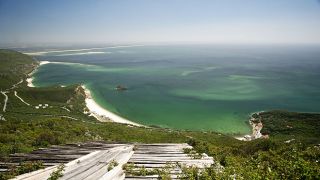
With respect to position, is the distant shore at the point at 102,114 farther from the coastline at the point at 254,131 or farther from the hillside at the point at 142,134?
the coastline at the point at 254,131

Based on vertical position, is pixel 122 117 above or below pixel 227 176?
below

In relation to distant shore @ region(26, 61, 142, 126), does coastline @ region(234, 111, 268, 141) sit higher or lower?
lower

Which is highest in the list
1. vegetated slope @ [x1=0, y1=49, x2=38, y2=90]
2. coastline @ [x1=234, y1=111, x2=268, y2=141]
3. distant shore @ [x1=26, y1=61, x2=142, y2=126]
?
vegetated slope @ [x1=0, y1=49, x2=38, y2=90]

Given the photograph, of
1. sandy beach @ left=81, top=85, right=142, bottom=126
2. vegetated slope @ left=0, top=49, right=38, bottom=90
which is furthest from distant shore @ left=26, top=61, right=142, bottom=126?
vegetated slope @ left=0, top=49, right=38, bottom=90

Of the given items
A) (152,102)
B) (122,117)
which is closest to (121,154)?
(122,117)

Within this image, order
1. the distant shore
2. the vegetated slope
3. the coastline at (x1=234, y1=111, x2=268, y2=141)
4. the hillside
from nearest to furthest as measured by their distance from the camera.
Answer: the hillside, the coastline at (x1=234, y1=111, x2=268, y2=141), the distant shore, the vegetated slope

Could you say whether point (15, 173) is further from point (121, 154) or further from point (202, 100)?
point (202, 100)

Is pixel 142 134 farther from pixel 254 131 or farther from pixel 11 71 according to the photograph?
pixel 11 71

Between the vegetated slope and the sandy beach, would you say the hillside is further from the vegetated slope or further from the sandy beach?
the sandy beach

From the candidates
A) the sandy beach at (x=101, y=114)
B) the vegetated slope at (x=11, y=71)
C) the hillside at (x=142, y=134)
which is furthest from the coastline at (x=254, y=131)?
the vegetated slope at (x=11, y=71)
